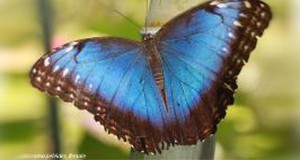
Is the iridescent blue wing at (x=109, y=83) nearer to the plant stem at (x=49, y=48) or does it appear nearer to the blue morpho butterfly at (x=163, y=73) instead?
the blue morpho butterfly at (x=163, y=73)

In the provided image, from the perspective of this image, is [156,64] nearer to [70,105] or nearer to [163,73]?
[163,73]

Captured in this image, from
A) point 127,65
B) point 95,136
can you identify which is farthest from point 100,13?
point 127,65

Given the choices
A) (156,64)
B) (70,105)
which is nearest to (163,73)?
(156,64)

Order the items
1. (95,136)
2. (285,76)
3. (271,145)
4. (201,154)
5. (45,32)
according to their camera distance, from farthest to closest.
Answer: (285,76) → (271,145) → (95,136) → (45,32) → (201,154)

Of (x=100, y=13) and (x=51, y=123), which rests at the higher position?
(x=100, y=13)

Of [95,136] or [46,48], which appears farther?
[95,136]

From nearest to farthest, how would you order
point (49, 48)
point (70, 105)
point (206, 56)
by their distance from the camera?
point (206, 56) → point (49, 48) → point (70, 105)

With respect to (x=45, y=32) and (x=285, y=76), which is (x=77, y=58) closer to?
(x=45, y=32)
